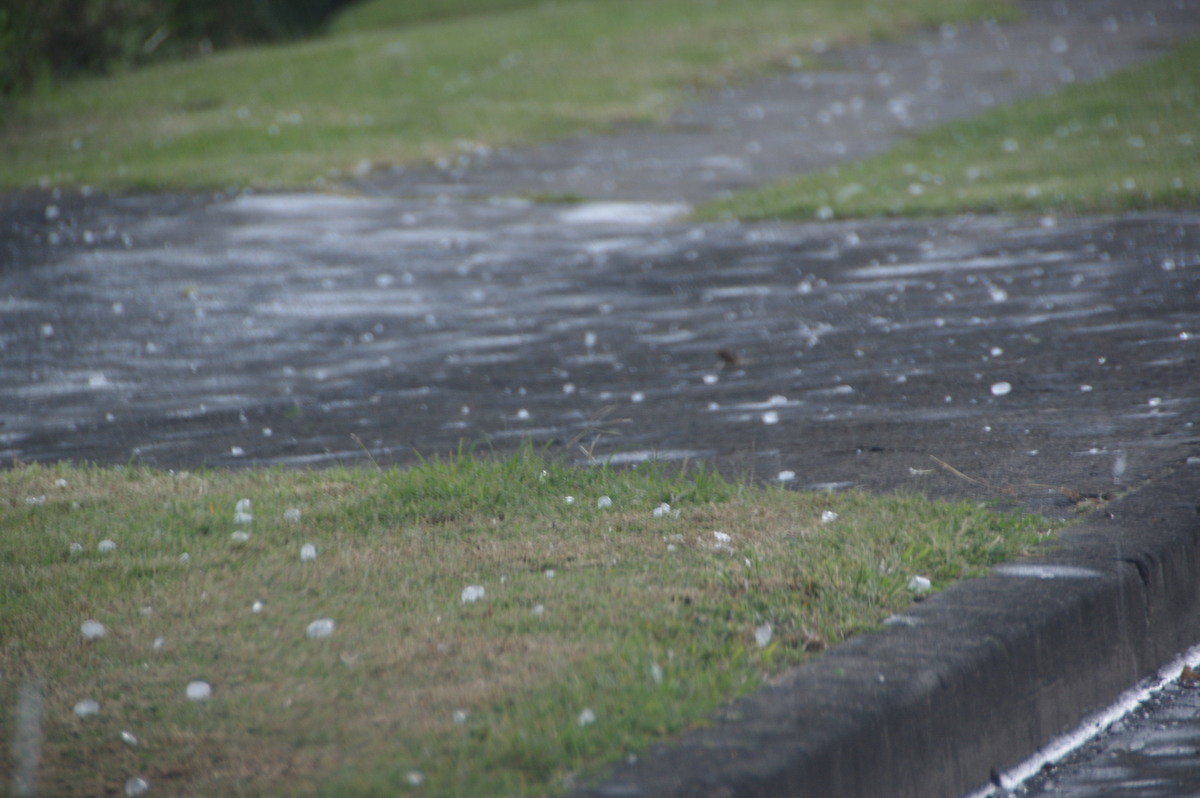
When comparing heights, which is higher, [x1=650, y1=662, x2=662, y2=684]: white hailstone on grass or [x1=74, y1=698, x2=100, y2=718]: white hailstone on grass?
[x1=74, y1=698, x2=100, y2=718]: white hailstone on grass

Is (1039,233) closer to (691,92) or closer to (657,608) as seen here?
(657,608)

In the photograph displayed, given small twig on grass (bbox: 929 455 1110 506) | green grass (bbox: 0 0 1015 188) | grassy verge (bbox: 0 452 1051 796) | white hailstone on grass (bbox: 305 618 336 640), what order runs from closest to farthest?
grassy verge (bbox: 0 452 1051 796) → white hailstone on grass (bbox: 305 618 336 640) → small twig on grass (bbox: 929 455 1110 506) → green grass (bbox: 0 0 1015 188)

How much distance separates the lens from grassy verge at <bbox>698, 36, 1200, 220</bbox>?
28.6 feet

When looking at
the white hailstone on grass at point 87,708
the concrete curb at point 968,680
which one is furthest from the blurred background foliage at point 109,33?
the concrete curb at point 968,680

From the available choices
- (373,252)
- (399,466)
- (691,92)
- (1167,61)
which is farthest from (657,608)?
(1167,61)

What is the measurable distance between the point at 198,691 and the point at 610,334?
155 inches

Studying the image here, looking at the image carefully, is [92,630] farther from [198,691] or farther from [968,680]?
[968,680]

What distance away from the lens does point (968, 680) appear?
2.84m

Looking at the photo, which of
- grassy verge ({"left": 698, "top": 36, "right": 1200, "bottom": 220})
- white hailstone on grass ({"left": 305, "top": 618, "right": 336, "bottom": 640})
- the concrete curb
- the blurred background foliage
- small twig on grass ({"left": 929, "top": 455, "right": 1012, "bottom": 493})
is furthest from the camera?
the blurred background foliage

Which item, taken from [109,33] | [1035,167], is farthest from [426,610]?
[109,33]

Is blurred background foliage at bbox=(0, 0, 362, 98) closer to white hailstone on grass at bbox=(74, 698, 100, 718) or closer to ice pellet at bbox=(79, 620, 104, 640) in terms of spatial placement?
ice pellet at bbox=(79, 620, 104, 640)

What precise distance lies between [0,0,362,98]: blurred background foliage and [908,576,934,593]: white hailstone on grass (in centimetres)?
1193

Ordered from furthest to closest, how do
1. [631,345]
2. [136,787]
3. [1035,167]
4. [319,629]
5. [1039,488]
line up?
[1035,167], [631,345], [1039,488], [319,629], [136,787]

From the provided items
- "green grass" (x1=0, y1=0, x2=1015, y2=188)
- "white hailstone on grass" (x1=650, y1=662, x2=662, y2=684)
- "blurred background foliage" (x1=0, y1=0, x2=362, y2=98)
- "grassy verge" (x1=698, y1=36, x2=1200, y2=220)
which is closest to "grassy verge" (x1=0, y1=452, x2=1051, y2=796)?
"white hailstone on grass" (x1=650, y1=662, x2=662, y2=684)
